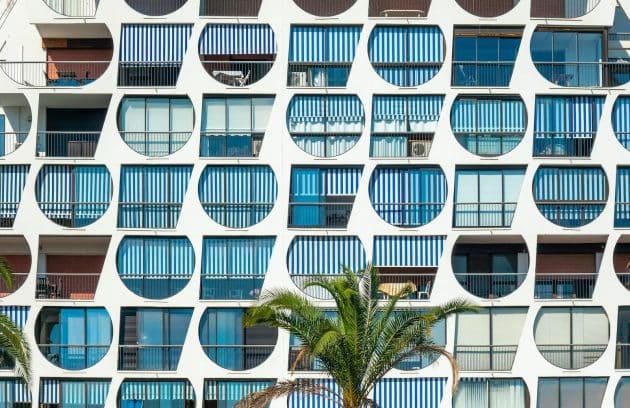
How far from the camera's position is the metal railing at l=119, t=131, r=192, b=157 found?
6694 cm

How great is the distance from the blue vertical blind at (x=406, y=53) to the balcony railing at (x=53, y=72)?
11.1 m

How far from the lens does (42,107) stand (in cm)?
6850

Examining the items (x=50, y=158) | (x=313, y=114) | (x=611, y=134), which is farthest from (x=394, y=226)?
(x=50, y=158)

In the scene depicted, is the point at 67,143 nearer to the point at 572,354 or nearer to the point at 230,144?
the point at 230,144

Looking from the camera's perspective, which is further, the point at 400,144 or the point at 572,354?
the point at 400,144

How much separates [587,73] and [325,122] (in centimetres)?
1115

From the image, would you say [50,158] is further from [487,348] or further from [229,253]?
[487,348]

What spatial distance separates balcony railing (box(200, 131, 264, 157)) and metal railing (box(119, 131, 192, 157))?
813 millimetres

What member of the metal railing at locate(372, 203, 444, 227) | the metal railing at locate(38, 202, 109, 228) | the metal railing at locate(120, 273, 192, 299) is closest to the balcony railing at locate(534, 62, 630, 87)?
the metal railing at locate(372, 203, 444, 227)

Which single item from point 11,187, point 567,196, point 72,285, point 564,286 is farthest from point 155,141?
point 564,286

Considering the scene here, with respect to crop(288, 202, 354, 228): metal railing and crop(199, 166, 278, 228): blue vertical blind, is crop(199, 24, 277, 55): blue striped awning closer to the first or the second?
crop(199, 166, 278, 228): blue vertical blind

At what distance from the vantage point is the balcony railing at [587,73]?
6831 centimetres

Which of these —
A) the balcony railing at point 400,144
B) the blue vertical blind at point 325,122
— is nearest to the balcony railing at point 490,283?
the balcony railing at point 400,144

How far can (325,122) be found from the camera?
66.9m
